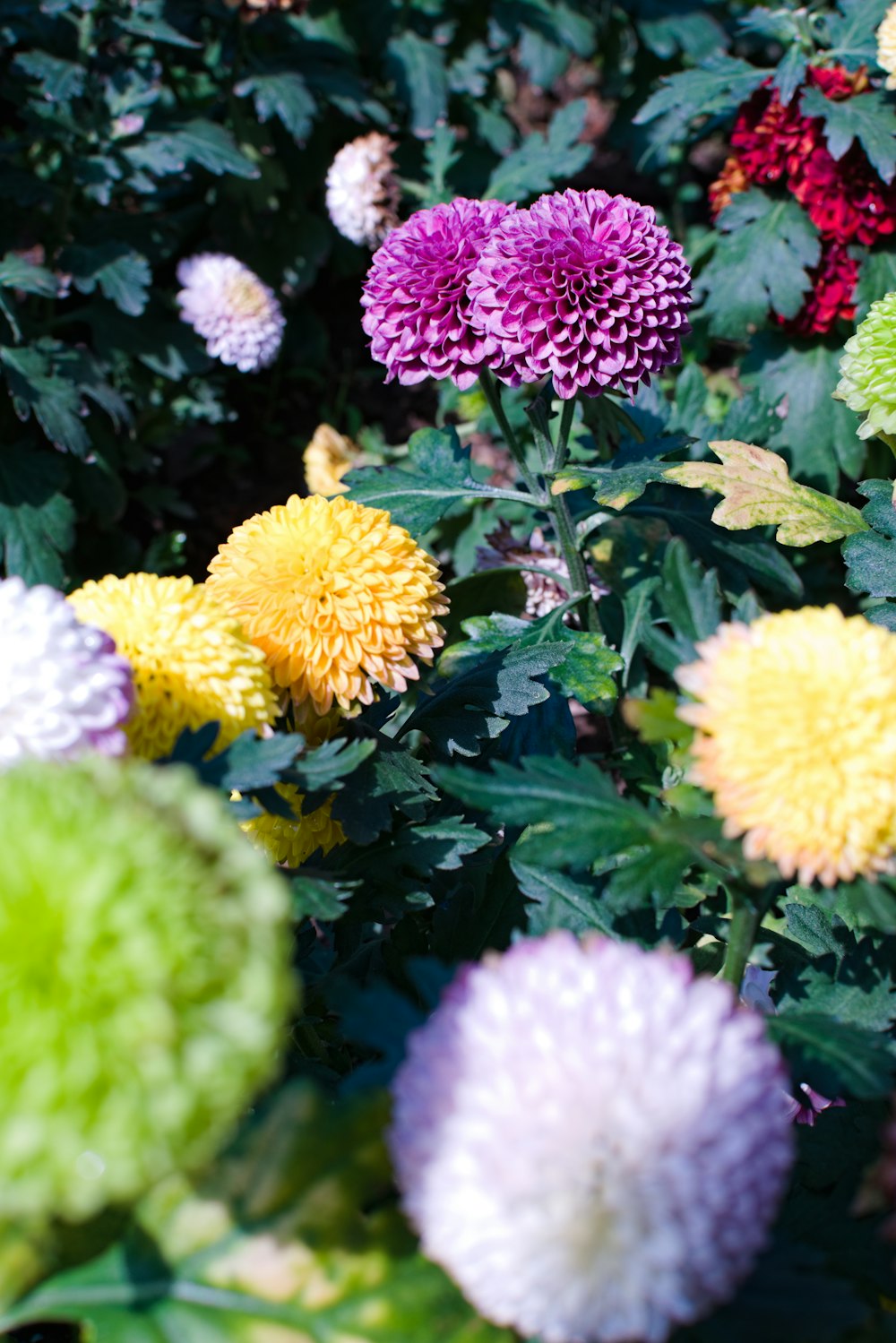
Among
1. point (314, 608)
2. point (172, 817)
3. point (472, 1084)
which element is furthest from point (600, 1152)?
point (314, 608)

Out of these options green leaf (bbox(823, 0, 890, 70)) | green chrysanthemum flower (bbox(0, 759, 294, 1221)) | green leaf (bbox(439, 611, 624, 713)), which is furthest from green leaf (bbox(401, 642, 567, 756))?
green leaf (bbox(823, 0, 890, 70))

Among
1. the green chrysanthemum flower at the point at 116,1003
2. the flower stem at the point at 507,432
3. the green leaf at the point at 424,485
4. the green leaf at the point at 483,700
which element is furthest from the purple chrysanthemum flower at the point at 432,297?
the green chrysanthemum flower at the point at 116,1003

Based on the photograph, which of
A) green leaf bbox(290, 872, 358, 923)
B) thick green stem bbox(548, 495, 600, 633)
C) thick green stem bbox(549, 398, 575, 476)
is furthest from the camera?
thick green stem bbox(548, 495, 600, 633)

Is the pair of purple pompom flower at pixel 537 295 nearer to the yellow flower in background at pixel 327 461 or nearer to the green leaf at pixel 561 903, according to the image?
the green leaf at pixel 561 903

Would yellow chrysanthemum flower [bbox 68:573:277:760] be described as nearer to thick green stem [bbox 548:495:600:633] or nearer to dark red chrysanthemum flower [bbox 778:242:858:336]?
thick green stem [bbox 548:495:600:633]

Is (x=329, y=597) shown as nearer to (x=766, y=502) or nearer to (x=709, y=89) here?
(x=766, y=502)

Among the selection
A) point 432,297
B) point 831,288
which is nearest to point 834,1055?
point 432,297

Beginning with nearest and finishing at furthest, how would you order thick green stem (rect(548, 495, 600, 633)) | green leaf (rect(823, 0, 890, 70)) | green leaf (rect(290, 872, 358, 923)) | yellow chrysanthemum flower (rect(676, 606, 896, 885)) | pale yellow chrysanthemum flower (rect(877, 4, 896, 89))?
yellow chrysanthemum flower (rect(676, 606, 896, 885))
green leaf (rect(290, 872, 358, 923))
thick green stem (rect(548, 495, 600, 633))
pale yellow chrysanthemum flower (rect(877, 4, 896, 89))
green leaf (rect(823, 0, 890, 70))

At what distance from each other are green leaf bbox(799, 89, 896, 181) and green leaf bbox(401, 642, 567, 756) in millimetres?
1258

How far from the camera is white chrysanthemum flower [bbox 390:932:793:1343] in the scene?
752 millimetres

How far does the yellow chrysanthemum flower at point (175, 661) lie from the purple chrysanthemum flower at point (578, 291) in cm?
62

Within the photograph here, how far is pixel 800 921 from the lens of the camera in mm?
1450

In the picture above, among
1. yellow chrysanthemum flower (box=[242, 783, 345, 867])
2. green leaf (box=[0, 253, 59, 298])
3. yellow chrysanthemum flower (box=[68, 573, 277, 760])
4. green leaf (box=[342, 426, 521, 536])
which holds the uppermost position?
green leaf (box=[0, 253, 59, 298])

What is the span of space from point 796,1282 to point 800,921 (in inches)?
24.8
